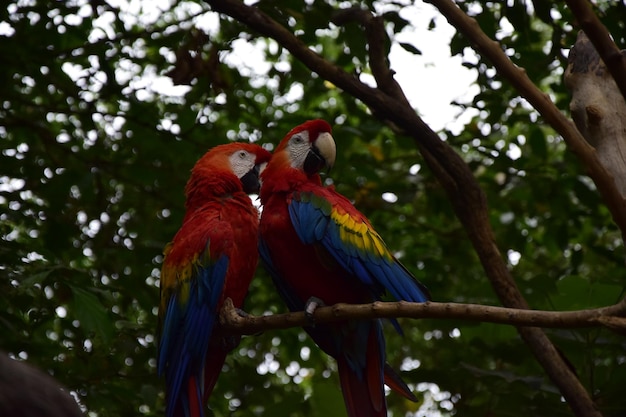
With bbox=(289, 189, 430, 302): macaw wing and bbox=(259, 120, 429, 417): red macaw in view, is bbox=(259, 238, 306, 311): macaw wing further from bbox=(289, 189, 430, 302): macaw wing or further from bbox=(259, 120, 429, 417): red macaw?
bbox=(289, 189, 430, 302): macaw wing

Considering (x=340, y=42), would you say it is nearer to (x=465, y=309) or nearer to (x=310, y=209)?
(x=310, y=209)

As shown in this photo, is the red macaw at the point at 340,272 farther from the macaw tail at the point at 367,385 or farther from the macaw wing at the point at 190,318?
the macaw wing at the point at 190,318

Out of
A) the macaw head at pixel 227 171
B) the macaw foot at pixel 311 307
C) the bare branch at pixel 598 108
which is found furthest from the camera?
the macaw head at pixel 227 171

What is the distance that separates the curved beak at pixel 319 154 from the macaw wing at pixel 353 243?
0.22 m

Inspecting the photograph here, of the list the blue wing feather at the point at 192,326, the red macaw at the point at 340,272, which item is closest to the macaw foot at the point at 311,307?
the red macaw at the point at 340,272

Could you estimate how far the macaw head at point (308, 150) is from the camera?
2705 millimetres

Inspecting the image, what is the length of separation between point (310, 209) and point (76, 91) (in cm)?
159

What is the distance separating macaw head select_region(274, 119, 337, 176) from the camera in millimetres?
2705

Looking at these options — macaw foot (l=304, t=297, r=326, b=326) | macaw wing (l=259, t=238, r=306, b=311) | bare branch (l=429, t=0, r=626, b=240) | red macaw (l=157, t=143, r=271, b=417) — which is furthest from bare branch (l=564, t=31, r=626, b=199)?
red macaw (l=157, t=143, r=271, b=417)

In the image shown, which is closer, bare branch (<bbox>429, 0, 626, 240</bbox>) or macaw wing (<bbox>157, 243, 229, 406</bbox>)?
bare branch (<bbox>429, 0, 626, 240</bbox>)

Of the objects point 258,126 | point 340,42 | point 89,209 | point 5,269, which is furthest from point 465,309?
point 89,209

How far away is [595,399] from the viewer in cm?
268

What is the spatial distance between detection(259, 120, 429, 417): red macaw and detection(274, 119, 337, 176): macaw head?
14 cm

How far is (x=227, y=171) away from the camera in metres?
2.85
